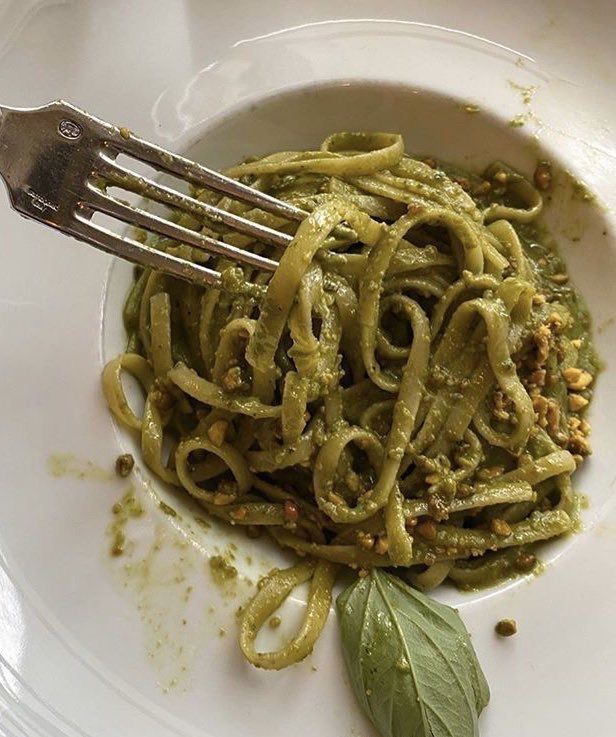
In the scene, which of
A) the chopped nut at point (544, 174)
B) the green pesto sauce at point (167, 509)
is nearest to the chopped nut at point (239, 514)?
the green pesto sauce at point (167, 509)

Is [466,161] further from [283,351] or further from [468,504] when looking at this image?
[468,504]

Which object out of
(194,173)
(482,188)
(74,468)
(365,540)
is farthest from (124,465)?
(482,188)

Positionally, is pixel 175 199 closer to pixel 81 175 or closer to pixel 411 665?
pixel 81 175

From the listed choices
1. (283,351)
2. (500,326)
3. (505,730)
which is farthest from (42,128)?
(505,730)

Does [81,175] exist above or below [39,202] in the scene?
above

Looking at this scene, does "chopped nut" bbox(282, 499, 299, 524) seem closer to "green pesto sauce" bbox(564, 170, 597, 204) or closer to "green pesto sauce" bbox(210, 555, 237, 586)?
"green pesto sauce" bbox(210, 555, 237, 586)

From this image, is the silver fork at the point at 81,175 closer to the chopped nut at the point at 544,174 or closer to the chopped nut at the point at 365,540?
the chopped nut at the point at 365,540

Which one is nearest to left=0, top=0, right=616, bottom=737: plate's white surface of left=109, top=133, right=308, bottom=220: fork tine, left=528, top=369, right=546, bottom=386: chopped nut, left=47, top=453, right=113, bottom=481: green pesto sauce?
left=47, top=453, right=113, bottom=481: green pesto sauce
